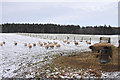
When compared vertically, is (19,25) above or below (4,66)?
above

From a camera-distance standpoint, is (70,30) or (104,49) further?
(70,30)

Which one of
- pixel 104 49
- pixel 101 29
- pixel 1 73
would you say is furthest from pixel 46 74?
pixel 101 29

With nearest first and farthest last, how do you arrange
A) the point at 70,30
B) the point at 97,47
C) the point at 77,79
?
the point at 77,79
the point at 97,47
the point at 70,30

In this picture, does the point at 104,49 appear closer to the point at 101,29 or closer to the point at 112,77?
the point at 112,77

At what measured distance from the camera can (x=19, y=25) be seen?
289 ft

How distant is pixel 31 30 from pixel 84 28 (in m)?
30.4

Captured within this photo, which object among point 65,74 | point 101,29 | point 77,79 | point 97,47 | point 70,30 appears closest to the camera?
point 77,79

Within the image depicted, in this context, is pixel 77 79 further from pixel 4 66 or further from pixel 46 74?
pixel 4 66

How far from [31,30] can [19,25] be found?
806 cm

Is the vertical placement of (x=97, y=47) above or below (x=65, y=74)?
above

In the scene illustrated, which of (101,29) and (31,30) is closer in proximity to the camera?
(101,29)

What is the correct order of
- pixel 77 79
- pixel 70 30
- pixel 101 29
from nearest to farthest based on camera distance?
pixel 77 79
pixel 101 29
pixel 70 30

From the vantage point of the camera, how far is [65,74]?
8.66m

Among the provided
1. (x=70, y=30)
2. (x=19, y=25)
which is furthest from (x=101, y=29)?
(x=19, y=25)
